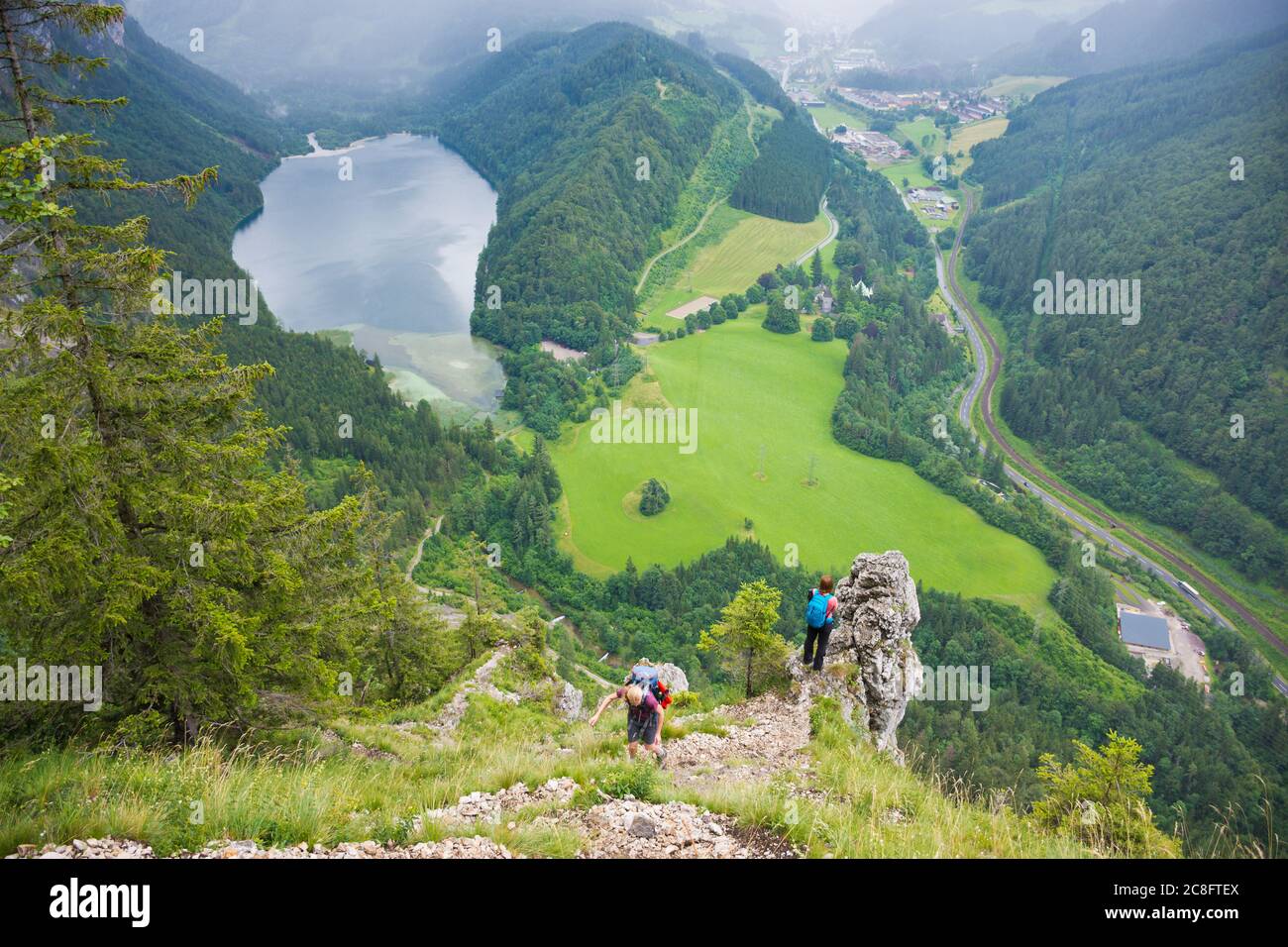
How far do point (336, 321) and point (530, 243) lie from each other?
36294 mm

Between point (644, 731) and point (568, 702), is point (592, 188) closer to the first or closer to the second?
point (568, 702)

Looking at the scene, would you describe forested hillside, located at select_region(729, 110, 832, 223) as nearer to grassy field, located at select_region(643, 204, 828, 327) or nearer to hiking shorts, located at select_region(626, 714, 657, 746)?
grassy field, located at select_region(643, 204, 828, 327)

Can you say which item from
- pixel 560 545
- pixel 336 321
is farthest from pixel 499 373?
pixel 560 545

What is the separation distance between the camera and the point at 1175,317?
375ft

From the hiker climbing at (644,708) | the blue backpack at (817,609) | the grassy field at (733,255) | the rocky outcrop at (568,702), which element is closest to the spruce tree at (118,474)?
the hiker climbing at (644,708)

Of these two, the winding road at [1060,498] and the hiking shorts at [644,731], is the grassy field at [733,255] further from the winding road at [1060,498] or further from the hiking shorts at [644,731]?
the hiking shorts at [644,731]

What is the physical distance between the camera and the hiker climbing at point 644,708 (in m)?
10.3

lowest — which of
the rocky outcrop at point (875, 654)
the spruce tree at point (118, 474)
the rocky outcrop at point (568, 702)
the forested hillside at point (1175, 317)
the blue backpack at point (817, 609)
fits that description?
the rocky outcrop at point (568, 702)

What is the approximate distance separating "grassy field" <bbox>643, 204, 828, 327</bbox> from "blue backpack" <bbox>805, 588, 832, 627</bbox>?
104152 mm

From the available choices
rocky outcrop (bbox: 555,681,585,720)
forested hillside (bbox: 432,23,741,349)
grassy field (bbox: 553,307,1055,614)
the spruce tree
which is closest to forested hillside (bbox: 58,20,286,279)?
forested hillside (bbox: 432,23,741,349)

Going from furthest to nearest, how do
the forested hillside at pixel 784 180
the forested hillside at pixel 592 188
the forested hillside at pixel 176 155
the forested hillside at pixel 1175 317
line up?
the forested hillside at pixel 784 180 < the forested hillside at pixel 592 188 < the forested hillside at pixel 176 155 < the forested hillside at pixel 1175 317

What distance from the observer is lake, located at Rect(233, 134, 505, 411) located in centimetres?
10131

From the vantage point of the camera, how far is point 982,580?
224 feet
